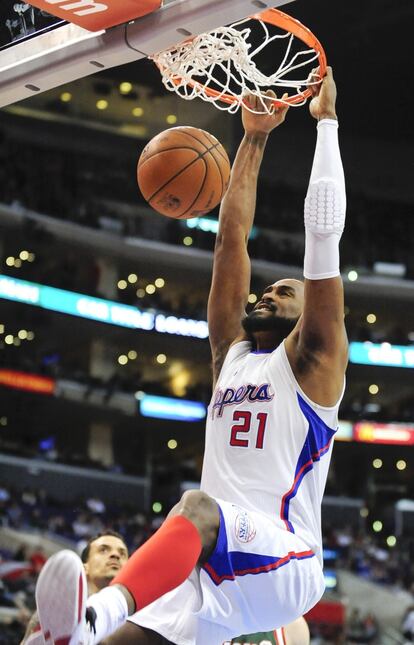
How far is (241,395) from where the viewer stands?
14.0 feet

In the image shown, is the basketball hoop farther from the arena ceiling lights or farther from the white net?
the arena ceiling lights

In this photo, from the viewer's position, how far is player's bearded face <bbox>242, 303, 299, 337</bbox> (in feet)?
14.5

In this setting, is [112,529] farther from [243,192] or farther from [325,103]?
[325,103]

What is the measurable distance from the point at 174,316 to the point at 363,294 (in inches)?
230

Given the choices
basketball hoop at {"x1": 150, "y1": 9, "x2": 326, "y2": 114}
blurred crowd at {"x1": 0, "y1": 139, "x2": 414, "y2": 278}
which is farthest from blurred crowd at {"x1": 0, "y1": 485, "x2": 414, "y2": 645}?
basketball hoop at {"x1": 150, "y1": 9, "x2": 326, "y2": 114}

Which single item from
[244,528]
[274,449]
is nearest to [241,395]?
[274,449]

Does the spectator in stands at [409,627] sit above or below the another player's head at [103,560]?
below

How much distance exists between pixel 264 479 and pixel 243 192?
65.8 inches

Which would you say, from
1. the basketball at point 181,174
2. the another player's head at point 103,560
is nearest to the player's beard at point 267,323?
the basketball at point 181,174

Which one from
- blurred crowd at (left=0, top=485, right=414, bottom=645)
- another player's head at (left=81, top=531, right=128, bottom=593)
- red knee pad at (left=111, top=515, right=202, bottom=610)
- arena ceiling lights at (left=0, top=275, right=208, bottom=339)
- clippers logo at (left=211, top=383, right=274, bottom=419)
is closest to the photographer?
red knee pad at (left=111, top=515, right=202, bottom=610)

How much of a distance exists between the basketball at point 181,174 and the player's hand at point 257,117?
0.34m

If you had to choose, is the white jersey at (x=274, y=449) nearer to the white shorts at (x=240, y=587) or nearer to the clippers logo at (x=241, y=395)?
the clippers logo at (x=241, y=395)

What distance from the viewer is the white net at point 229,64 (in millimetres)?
4758

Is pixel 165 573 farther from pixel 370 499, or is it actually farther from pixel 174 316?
pixel 370 499
